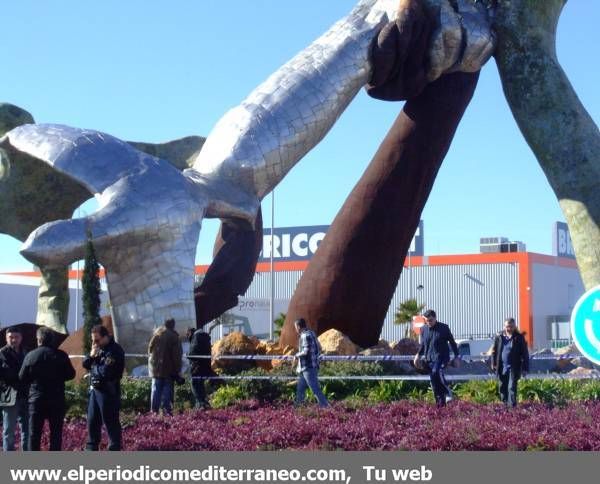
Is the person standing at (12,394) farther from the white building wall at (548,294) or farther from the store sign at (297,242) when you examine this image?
the store sign at (297,242)

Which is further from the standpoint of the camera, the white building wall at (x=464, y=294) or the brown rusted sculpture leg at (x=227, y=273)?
the white building wall at (x=464, y=294)

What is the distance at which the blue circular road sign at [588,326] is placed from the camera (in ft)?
21.3

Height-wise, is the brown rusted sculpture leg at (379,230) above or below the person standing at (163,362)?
above

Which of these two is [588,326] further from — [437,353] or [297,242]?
[297,242]

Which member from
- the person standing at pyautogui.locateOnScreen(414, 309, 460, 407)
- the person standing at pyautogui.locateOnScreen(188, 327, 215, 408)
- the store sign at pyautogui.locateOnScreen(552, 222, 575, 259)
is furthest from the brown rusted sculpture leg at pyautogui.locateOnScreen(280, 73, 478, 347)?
the store sign at pyautogui.locateOnScreen(552, 222, 575, 259)

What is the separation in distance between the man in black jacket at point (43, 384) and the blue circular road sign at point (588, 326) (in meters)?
5.14

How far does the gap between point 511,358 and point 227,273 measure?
829 centimetres

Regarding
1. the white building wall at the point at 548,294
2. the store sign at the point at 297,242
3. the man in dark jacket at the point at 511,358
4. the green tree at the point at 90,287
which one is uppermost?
the store sign at the point at 297,242

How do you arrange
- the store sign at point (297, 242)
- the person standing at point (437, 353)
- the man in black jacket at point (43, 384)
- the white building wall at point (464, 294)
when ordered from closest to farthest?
the man in black jacket at point (43, 384) → the person standing at point (437, 353) → the white building wall at point (464, 294) → the store sign at point (297, 242)

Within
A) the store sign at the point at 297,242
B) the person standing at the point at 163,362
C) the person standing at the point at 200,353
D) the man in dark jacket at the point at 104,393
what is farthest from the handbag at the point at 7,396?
the store sign at the point at 297,242

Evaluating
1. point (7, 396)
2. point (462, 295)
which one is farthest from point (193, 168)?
point (462, 295)

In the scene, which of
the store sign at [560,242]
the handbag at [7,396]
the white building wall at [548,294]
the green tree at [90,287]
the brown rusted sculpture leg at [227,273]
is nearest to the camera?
the handbag at [7,396]

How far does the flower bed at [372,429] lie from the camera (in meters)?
10.1

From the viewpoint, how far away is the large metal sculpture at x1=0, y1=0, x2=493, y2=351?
1686 cm
